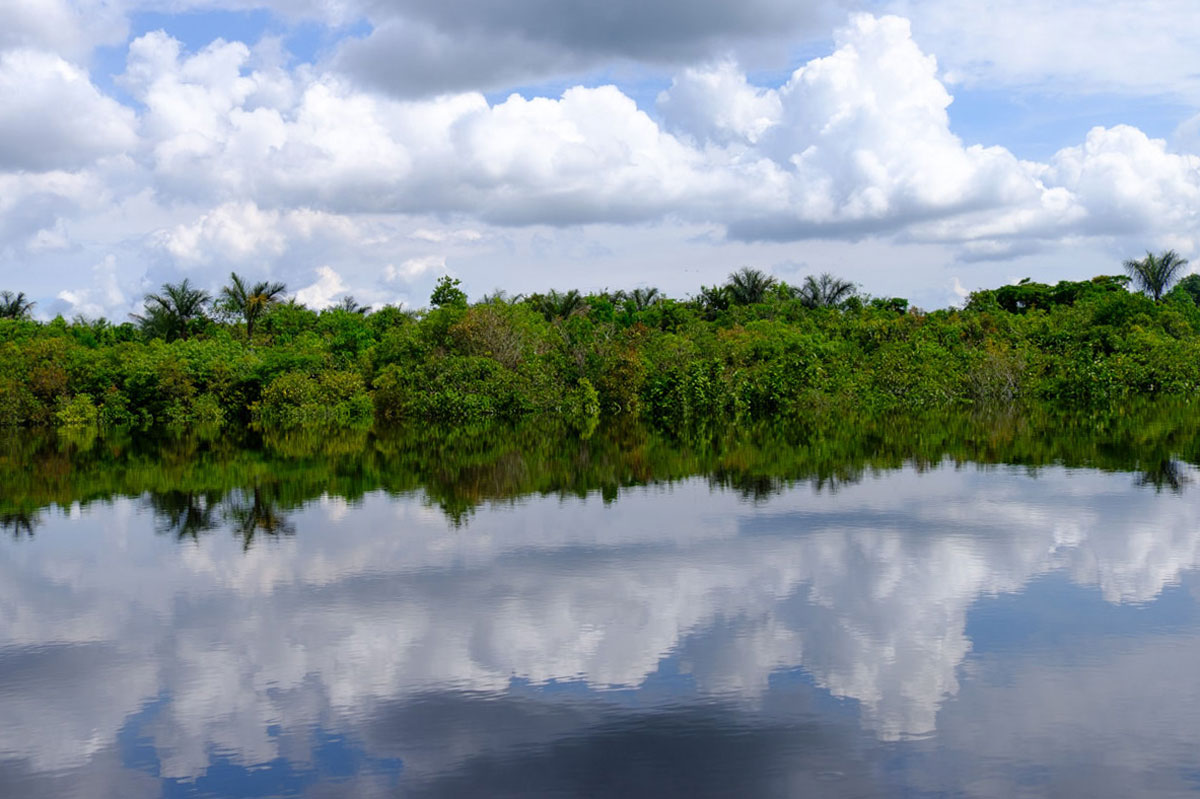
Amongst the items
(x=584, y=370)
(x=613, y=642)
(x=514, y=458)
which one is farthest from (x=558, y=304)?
(x=613, y=642)

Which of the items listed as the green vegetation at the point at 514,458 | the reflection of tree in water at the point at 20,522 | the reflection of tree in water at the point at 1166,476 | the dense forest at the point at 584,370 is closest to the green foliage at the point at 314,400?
the dense forest at the point at 584,370

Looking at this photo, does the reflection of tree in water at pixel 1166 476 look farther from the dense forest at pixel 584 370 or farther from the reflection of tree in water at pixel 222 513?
the dense forest at pixel 584 370

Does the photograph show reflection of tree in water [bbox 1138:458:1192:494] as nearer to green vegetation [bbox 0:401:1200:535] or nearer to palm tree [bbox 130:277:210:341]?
green vegetation [bbox 0:401:1200:535]

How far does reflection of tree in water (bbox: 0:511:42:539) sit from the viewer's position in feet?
48.1

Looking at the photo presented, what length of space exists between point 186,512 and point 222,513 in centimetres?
68

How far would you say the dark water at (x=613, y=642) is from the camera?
6355 millimetres

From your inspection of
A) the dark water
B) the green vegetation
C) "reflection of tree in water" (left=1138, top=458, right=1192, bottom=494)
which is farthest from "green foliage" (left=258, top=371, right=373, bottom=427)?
"reflection of tree in water" (left=1138, top=458, right=1192, bottom=494)

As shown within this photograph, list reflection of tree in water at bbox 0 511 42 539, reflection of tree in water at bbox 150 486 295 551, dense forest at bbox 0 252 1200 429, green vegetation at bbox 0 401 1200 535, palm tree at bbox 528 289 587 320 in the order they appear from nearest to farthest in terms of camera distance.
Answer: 1. reflection of tree in water at bbox 150 486 295 551
2. reflection of tree in water at bbox 0 511 42 539
3. green vegetation at bbox 0 401 1200 535
4. dense forest at bbox 0 252 1200 429
5. palm tree at bbox 528 289 587 320

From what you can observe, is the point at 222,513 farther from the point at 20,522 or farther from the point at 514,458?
the point at 514,458

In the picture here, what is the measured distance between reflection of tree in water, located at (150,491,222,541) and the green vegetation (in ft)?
0.11

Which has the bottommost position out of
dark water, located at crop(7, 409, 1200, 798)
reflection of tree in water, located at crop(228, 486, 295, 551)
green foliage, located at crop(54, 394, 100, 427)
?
dark water, located at crop(7, 409, 1200, 798)

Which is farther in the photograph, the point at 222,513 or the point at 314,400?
the point at 314,400

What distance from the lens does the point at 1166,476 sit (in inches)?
677

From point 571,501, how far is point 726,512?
2700mm
